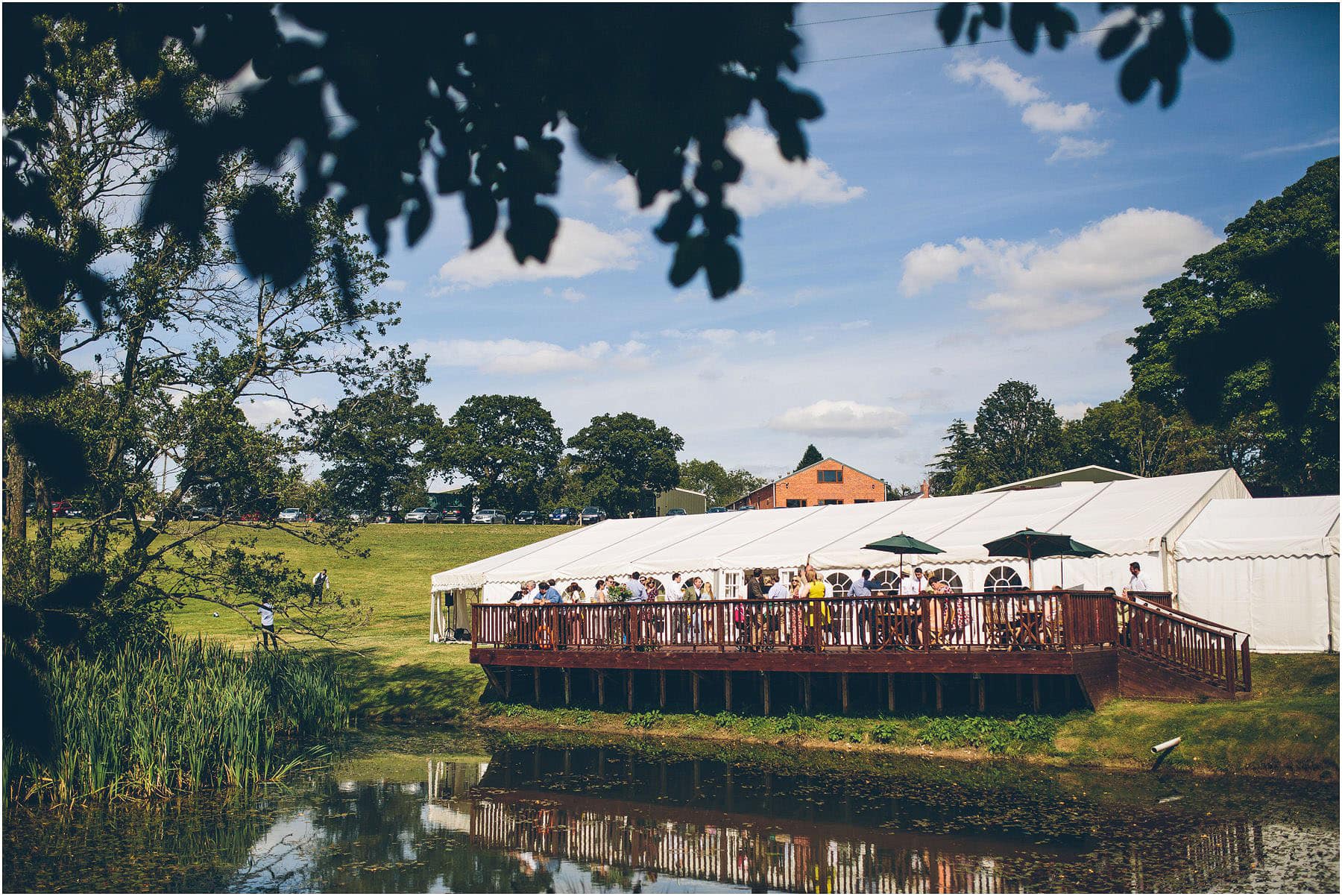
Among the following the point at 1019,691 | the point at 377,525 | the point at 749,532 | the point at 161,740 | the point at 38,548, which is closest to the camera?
the point at 161,740

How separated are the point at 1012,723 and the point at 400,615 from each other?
2615 centimetres

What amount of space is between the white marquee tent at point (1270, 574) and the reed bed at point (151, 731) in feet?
58.6

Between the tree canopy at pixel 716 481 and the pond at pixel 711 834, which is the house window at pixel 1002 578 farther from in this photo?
the tree canopy at pixel 716 481

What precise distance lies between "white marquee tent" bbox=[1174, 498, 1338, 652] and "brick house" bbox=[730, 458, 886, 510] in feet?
207

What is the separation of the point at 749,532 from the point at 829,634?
8415 mm

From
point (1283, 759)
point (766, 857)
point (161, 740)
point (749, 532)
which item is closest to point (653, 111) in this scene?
point (766, 857)

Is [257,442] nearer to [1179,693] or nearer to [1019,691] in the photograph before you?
[1019,691]

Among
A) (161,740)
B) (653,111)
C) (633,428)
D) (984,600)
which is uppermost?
(633,428)

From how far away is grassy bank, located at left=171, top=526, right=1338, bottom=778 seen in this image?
14.7 metres

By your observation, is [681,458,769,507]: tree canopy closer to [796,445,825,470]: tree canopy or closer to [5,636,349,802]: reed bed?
[796,445,825,470]: tree canopy

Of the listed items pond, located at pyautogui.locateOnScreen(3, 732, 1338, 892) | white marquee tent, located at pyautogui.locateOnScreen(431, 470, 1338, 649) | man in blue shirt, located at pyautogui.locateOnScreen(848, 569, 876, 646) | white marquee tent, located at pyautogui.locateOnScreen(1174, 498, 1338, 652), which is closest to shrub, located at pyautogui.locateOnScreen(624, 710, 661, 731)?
pond, located at pyautogui.locateOnScreen(3, 732, 1338, 892)

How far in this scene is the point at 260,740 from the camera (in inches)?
654

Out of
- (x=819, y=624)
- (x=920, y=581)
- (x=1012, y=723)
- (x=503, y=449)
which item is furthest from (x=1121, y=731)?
(x=503, y=449)

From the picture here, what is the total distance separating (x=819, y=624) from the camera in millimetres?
18781
